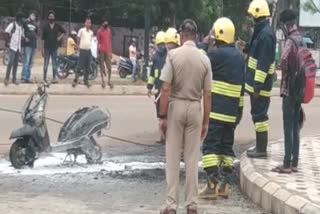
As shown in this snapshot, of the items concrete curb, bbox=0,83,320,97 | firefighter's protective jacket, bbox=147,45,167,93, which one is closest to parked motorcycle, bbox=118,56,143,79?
concrete curb, bbox=0,83,320,97

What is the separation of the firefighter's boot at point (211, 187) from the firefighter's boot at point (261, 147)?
1.53 metres

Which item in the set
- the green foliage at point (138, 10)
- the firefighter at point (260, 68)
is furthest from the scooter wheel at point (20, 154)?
the green foliage at point (138, 10)

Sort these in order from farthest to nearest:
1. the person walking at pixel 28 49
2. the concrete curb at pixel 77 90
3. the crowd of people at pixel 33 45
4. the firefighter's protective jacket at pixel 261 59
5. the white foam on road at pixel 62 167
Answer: the person walking at pixel 28 49, the crowd of people at pixel 33 45, the concrete curb at pixel 77 90, the white foam on road at pixel 62 167, the firefighter's protective jacket at pixel 261 59

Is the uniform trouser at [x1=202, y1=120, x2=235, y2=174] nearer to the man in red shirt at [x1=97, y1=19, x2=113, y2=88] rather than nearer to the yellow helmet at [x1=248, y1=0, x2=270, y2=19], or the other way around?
the yellow helmet at [x1=248, y1=0, x2=270, y2=19]

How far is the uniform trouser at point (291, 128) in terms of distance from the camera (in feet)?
26.4

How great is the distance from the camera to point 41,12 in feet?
141

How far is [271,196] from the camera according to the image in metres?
7.04

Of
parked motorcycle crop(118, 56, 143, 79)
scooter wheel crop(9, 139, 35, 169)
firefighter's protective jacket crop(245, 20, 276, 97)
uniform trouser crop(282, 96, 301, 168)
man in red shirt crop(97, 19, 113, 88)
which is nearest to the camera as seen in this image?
uniform trouser crop(282, 96, 301, 168)

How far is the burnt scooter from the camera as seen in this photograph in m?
9.14

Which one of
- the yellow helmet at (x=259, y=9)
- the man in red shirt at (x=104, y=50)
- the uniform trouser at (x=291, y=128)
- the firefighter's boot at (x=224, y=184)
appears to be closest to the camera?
the firefighter's boot at (x=224, y=184)

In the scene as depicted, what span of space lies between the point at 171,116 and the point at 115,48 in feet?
131

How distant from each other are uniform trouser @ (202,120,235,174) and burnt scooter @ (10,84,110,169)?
233 centimetres

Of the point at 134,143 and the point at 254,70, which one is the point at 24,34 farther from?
the point at 254,70

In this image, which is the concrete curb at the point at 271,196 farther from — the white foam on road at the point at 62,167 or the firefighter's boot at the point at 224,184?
the white foam on road at the point at 62,167
